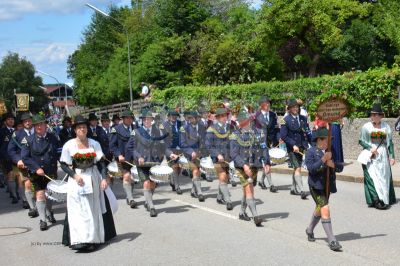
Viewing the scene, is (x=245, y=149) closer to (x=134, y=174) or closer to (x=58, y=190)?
(x=134, y=174)

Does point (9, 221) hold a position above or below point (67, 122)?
below

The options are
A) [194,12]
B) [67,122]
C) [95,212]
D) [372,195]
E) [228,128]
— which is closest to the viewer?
[95,212]

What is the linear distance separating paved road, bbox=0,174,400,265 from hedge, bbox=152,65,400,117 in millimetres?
6688

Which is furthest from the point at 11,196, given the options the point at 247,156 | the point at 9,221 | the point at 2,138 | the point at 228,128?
the point at 247,156

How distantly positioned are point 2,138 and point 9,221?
4.33 m

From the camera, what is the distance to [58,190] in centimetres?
935

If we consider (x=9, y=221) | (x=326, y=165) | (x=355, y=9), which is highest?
(x=355, y=9)

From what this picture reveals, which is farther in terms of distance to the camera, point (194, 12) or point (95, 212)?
point (194, 12)

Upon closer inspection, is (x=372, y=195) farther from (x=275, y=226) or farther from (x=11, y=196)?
(x=11, y=196)

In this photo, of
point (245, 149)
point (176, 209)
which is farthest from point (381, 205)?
point (176, 209)

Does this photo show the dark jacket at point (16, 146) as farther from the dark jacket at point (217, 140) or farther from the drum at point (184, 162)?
the dark jacket at point (217, 140)

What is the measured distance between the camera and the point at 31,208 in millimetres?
11891

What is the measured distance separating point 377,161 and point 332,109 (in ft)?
12.0

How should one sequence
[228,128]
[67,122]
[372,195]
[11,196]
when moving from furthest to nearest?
[67,122] < [11,196] < [228,128] < [372,195]
